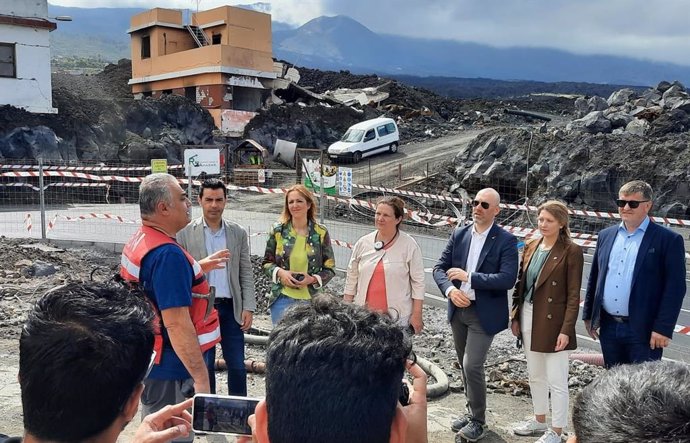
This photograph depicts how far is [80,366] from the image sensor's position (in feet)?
5.00

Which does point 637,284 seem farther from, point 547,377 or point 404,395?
point 404,395

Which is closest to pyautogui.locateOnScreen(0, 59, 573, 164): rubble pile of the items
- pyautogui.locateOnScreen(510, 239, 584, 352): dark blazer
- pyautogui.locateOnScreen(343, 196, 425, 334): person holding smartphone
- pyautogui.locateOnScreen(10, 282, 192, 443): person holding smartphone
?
pyautogui.locateOnScreen(343, 196, 425, 334): person holding smartphone

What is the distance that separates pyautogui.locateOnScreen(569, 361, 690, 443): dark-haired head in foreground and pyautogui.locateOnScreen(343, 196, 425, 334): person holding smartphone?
332cm

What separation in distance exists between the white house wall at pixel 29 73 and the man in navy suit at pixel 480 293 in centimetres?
2724

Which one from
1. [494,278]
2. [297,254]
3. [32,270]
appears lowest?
[32,270]

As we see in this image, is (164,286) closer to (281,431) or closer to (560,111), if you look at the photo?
(281,431)

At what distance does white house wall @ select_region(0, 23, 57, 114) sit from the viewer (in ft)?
85.9

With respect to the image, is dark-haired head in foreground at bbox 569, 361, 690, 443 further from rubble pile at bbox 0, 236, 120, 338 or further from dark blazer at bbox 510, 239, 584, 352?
rubble pile at bbox 0, 236, 120, 338

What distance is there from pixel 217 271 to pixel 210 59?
34.9 m

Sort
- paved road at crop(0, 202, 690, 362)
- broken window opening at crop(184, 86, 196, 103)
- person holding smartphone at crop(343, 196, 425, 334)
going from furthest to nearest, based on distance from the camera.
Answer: broken window opening at crop(184, 86, 196, 103), paved road at crop(0, 202, 690, 362), person holding smartphone at crop(343, 196, 425, 334)

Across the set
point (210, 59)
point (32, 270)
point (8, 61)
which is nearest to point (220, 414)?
point (32, 270)

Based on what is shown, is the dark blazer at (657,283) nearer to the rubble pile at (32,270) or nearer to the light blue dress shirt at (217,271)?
the light blue dress shirt at (217,271)

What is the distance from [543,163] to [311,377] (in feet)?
71.7

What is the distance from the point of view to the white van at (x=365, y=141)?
30.0m
